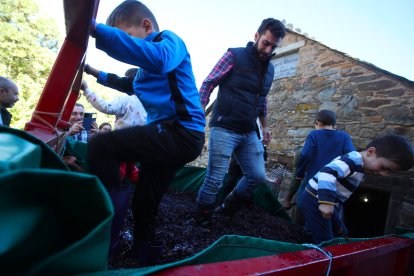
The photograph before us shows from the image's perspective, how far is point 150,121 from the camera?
1.59 metres

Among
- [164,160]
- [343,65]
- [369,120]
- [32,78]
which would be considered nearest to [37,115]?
[164,160]

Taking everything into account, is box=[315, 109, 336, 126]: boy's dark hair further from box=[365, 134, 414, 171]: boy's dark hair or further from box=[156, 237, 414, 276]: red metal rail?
box=[156, 237, 414, 276]: red metal rail

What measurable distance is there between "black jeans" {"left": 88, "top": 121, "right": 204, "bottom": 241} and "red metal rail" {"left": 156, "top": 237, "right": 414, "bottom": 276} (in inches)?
27.8

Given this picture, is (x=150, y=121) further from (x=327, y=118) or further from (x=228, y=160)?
(x=327, y=118)

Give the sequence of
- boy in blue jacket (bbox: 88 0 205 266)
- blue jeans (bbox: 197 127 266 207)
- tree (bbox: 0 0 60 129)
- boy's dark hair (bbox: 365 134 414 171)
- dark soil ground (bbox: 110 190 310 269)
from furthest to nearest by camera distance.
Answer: tree (bbox: 0 0 60 129) → blue jeans (bbox: 197 127 266 207) → boy's dark hair (bbox: 365 134 414 171) → dark soil ground (bbox: 110 190 310 269) → boy in blue jacket (bbox: 88 0 205 266)

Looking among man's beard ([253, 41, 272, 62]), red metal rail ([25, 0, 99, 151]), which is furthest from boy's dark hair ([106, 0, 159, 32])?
man's beard ([253, 41, 272, 62])

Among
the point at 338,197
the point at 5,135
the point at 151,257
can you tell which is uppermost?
the point at 5,135

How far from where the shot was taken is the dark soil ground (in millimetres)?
1723

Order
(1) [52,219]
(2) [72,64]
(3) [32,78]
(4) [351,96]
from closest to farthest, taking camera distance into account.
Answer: (1) [52,219] < (2) [72,64] < (4) [351,96] < (3) [32,78]

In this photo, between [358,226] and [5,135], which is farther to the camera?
[358,226]

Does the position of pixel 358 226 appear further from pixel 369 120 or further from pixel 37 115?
pixel 37 115

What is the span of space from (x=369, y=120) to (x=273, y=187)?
2.07m

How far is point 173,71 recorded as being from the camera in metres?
1.46

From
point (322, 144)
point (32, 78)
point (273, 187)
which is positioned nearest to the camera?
point (322, 144)
